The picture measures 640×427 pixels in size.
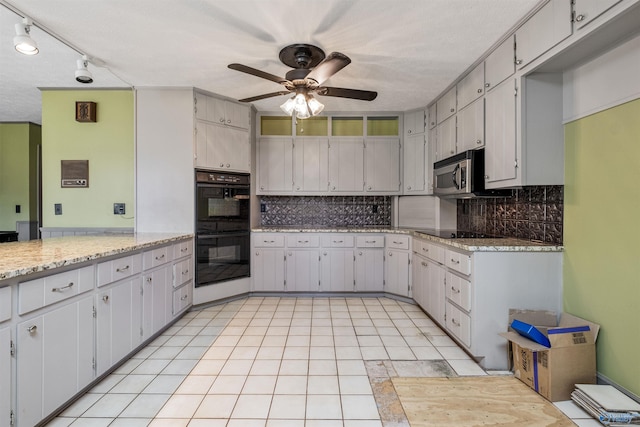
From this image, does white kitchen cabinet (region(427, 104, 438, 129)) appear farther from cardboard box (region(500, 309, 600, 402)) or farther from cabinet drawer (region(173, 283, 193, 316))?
cabinet drawer (region(173, 283, 193, 316))

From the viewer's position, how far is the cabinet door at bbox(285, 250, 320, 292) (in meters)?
4.12

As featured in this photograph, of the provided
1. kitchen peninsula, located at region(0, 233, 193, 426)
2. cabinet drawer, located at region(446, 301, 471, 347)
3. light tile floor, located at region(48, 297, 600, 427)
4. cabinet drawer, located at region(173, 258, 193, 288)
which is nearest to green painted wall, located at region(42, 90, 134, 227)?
cabinet drawer, located at region(173, 258, 193, 288)

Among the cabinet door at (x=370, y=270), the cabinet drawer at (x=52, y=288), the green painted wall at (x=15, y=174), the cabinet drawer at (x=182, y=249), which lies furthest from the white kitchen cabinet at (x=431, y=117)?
the green painted wall at (x=15, y=174)

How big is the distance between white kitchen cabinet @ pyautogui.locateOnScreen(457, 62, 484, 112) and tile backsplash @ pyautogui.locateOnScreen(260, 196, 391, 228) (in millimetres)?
1897

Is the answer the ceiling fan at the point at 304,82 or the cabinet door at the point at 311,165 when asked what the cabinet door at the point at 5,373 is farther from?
the cabinet door at the point at 311,165

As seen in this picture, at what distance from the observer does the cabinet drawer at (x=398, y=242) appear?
3.87 m

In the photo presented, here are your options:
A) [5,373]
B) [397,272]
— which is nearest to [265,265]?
[397,272]

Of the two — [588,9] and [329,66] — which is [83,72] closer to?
[329,66]

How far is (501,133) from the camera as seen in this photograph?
2.51 meters

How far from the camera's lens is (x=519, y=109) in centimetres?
229

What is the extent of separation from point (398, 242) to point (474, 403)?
2233mm

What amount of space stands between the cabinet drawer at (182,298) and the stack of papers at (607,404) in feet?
10.8

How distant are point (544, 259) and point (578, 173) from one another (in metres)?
0.66

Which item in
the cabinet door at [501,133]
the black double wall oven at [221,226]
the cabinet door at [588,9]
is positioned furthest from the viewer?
the black double wall oven at [221,226]
